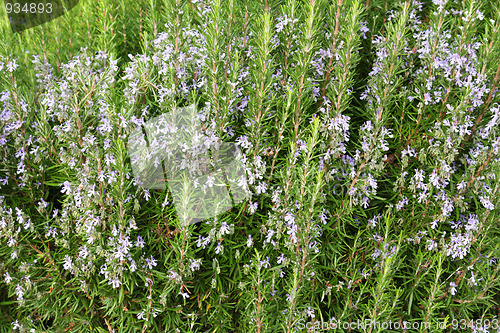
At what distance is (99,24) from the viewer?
2160 mm

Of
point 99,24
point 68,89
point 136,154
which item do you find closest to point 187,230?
point 136,154

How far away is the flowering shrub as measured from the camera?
5.79ft

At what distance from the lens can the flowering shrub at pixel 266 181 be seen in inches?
69.5

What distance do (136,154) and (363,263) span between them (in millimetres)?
1494

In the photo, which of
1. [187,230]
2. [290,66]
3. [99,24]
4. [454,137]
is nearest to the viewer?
[187,230]

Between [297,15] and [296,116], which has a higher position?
[297,15]

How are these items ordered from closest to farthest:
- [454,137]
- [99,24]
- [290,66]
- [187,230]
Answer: [187,230]
[454,137]
[290,66]
[99,24]

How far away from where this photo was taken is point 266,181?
1.93 metres

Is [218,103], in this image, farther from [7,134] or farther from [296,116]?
[7,134]

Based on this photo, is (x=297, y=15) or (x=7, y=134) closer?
(x=297, y=15)

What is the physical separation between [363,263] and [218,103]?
4.31ft

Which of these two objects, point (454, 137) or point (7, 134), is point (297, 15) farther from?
point (7, 134)

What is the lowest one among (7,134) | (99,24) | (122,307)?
(122,307)

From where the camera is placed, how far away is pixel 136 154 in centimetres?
180
